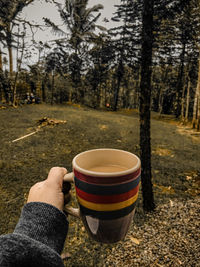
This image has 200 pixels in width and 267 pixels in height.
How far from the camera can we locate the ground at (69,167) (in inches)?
74.4

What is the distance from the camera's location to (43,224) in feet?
1.82

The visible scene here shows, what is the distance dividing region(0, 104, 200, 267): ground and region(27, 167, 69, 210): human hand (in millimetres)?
1554

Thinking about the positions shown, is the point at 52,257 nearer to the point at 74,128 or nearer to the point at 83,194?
the point at 83,194

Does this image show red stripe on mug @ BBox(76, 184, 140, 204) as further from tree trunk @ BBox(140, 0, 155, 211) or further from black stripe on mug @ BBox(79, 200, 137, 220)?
tree trunk @ BBox(140, 0, 155, 211)

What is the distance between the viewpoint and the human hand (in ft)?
2.08

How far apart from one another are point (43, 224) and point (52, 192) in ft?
0.40

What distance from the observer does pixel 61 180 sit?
691 millimetres

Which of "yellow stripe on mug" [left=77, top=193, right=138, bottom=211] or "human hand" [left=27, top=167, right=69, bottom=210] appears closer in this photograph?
"yellow stripe on mug" [left=77, top=193, right=138, bottom=211]

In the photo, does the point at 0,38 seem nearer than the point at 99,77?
Yes

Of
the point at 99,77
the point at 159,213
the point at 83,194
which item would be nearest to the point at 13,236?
the point at 83,194

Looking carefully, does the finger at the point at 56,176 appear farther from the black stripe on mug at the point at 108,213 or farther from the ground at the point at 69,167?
the ground at the point at 69,167

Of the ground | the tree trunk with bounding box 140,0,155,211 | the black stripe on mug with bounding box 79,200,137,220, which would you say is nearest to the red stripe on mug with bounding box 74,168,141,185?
the black stripe on mug with bounding box 79,200,137,220

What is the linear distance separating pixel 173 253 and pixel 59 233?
1.87m

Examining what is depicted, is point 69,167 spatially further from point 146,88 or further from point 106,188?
point 106,188
